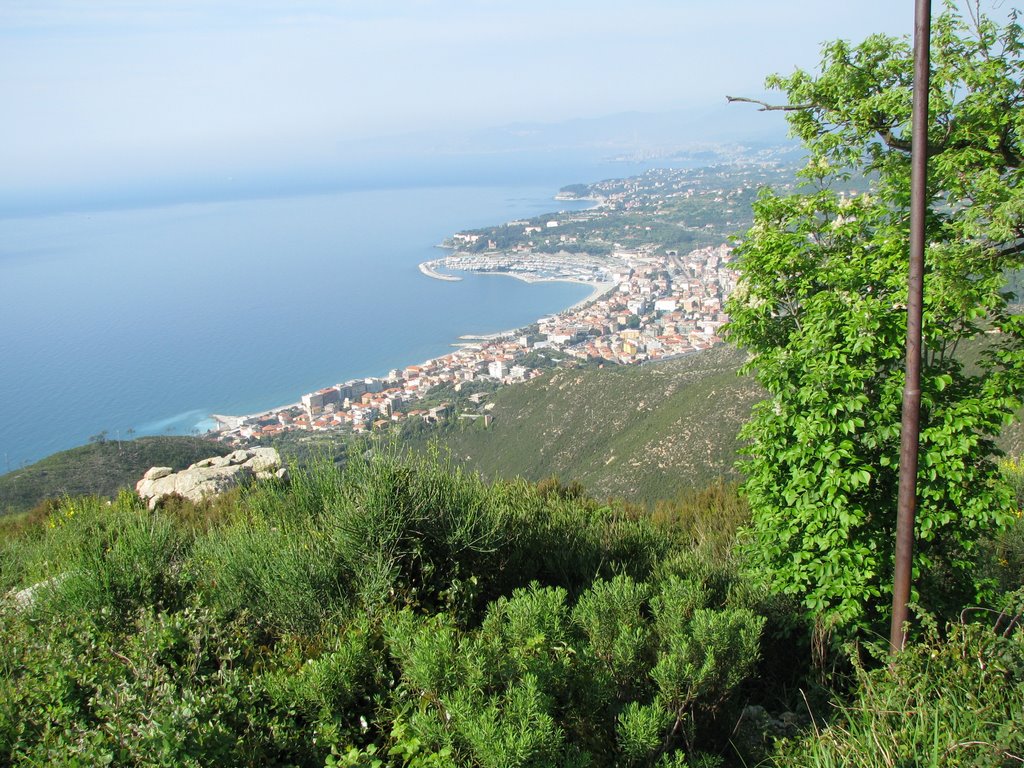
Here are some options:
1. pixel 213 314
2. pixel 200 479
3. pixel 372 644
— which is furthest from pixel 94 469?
pixel 213 314

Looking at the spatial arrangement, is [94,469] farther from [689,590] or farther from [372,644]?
[689,590]

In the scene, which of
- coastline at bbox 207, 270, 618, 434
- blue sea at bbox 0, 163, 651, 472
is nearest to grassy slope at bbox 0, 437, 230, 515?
coastline at bbox 207, 270, 618, 434

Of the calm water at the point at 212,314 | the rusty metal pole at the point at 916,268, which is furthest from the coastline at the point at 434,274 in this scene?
the rusty metal pole at the point at 916,268

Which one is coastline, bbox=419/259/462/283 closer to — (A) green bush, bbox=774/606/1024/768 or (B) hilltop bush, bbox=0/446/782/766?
(B) hilltop bush, bbox=0/446/782/766

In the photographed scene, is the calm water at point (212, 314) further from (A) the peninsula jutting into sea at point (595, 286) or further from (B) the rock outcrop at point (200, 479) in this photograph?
(B) the rock outcrop at point (200, 479)

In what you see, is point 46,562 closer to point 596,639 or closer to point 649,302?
point 596,639

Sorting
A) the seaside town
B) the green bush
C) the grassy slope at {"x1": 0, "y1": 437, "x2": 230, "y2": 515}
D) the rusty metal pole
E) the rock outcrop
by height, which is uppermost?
the rusty metal pole
